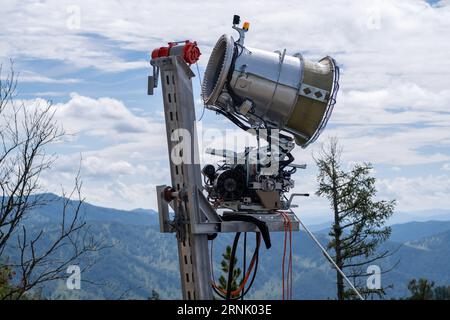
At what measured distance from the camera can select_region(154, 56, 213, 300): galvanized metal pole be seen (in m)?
7.70

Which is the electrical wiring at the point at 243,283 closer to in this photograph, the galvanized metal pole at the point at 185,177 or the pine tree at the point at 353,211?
the galvanized metal pole at the point at 185,177

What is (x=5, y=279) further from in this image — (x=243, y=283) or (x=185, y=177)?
(x=185, y=177)

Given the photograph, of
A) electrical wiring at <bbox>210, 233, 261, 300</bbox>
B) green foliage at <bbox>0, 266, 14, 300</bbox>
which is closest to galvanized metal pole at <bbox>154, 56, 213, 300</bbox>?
electrical wiring at <bbox>210, 233, 261, 300</bbox>

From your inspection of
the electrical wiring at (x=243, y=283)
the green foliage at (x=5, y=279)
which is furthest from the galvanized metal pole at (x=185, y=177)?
the green foliage at (x=5, y=279)

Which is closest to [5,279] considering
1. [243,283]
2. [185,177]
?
[243,283]

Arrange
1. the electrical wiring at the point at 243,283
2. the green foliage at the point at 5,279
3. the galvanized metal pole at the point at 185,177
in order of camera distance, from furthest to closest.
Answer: the green foliage at the point at 5,279
the electrical wiring at the point at 243,283
the galvanized metal pole at the point at 185,177

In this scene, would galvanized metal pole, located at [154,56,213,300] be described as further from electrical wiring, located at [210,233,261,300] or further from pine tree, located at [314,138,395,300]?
pine tree, located at [314,138,395,300]

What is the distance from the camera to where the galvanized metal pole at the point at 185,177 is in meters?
7.70

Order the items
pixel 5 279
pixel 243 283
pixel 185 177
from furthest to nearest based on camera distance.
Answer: pixel 5 279 < pixel 243 283 < pixel 185 177

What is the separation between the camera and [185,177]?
775 cm

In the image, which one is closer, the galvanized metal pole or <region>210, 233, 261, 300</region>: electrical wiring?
the galvanized metal pole

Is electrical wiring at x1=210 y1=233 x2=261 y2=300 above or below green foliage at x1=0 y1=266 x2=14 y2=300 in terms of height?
below
